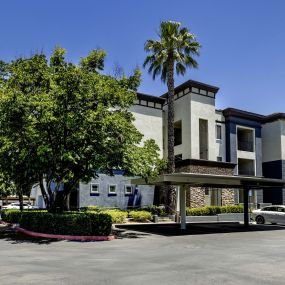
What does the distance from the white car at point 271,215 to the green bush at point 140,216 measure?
9276 millimetres

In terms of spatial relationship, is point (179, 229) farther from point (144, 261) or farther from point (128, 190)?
point (144, 261)

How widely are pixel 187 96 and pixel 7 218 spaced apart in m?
20.6

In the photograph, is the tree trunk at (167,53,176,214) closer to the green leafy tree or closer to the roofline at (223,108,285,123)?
the roofline at (223,108,285,123)

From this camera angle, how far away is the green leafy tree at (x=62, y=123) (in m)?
19.5

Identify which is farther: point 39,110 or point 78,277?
point 39,110

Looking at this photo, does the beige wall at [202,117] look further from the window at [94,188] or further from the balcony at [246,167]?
the window at [94,188]

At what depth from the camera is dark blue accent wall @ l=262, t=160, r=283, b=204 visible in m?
45.8

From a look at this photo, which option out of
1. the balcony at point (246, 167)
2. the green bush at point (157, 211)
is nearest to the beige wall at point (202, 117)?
the balcony at point (246, 167)

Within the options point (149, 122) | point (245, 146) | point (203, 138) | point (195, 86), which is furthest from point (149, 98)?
point (245, 146)

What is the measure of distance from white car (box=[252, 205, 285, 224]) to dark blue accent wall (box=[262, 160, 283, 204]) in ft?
40.1

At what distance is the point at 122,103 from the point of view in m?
22.2

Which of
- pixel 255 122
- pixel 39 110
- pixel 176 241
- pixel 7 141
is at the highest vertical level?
pixel 255 122

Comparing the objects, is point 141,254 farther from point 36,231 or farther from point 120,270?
point 36,231

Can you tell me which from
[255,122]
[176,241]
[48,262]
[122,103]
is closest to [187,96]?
[255,122]
